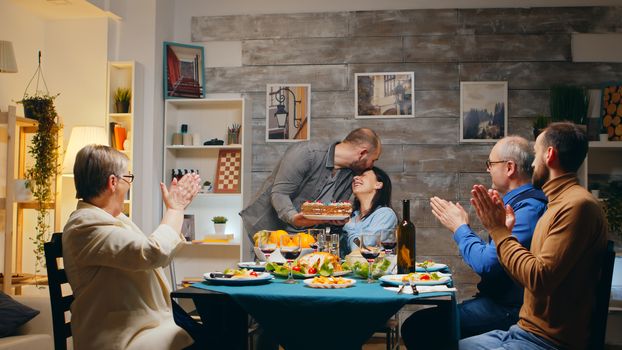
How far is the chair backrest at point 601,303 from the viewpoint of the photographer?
223 cm

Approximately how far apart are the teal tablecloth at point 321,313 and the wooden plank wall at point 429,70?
309cm

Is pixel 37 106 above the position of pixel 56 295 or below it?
above

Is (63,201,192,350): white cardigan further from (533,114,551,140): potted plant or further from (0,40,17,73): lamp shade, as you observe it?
(533,114,551,140): potted plant

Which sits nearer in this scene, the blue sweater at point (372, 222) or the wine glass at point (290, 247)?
the wine glass at point (290, 247)

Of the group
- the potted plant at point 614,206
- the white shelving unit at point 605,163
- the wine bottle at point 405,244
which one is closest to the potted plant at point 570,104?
the white shelving unit at point 605,163

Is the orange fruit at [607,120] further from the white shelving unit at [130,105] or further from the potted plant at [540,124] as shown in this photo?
the white shelving unit at [130,105]

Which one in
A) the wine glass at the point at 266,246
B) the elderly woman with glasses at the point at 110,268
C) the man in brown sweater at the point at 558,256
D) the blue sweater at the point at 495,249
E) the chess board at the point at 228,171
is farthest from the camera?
the chess board at the point at 228,171

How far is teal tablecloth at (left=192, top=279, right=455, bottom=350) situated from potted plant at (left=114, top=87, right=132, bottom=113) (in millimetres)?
3293

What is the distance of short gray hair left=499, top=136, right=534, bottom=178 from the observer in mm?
3145

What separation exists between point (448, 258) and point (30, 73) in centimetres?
375

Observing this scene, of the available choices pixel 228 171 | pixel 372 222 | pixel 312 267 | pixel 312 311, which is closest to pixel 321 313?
pixel 312 311

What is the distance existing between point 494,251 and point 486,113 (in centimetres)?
289

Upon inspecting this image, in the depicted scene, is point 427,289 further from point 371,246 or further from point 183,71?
point 183,71

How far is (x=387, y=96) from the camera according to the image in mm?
5535
